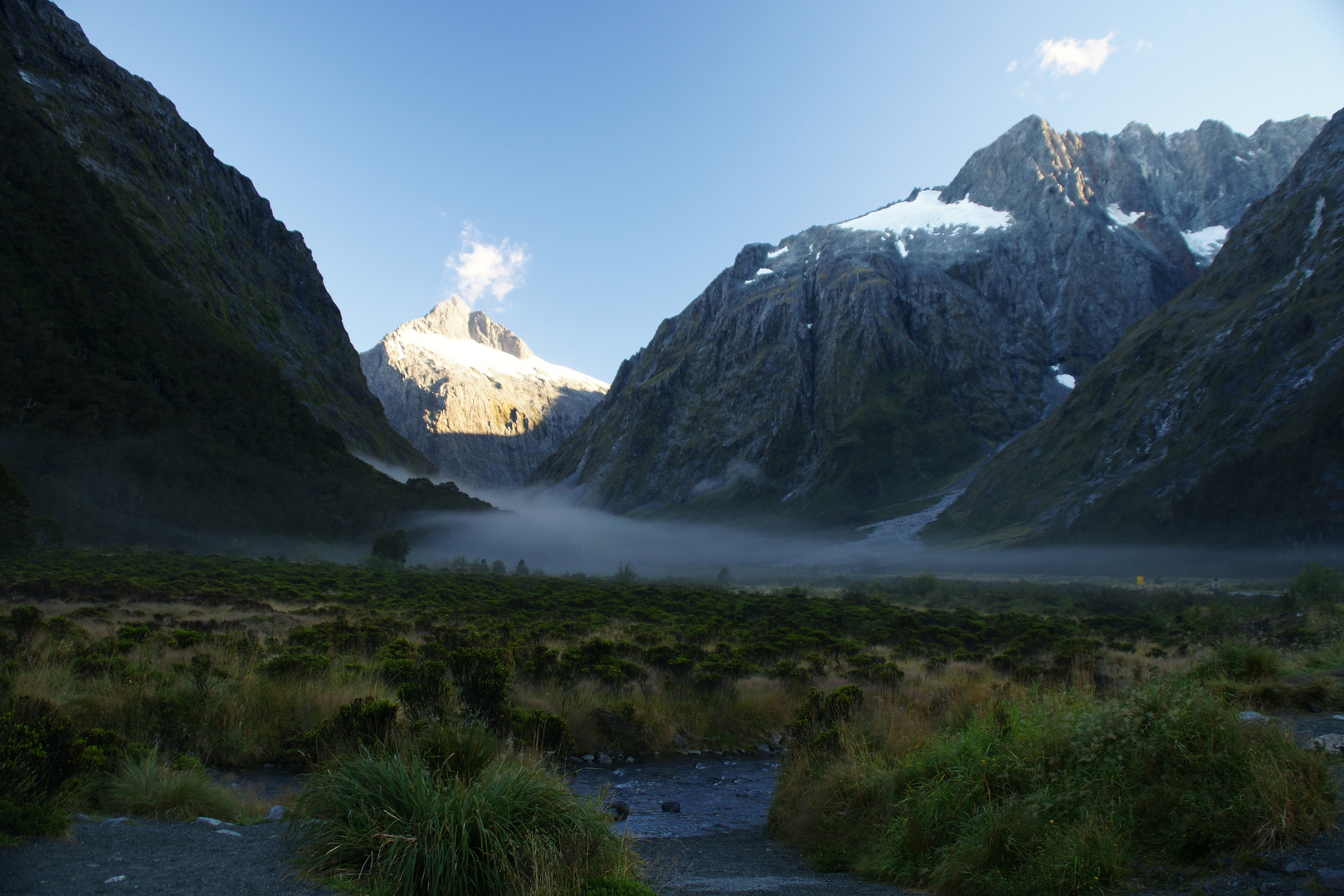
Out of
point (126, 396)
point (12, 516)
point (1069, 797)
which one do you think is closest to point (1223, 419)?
point (1069, 797)

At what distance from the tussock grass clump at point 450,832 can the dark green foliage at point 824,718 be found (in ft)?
15.0

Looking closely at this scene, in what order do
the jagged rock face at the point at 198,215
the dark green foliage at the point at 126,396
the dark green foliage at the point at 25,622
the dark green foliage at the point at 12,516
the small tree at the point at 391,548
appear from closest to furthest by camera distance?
the dark green foliage at the point at 25,622 → the dark green foliage at the point at 12,516 → the dark green foliage at the point at 126,396 → the small tree at the point at 391,548 → the jagged rock face at the point at 198,215

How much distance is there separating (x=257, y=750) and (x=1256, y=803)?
11787 millimetres

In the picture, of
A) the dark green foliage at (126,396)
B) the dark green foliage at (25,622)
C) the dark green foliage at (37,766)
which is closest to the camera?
the dark green foliage at (37,766)

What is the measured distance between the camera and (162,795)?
641 cm

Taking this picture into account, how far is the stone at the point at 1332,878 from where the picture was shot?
171 inches

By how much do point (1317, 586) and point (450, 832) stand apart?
44.3 metres

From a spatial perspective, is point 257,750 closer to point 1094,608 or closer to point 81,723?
point 81,723

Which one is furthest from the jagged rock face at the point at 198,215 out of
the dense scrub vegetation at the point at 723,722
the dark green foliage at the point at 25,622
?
the dark green foliage at the point at 25,622

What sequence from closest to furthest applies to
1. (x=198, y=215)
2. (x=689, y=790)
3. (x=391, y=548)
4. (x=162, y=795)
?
(x=162, y=795)
(x=689, y=790)
(x=391, y=548)
(x=198, y=215)

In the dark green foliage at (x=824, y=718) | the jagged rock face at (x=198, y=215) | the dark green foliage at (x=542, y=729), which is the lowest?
the dark green foliage at (x=542, y=729)

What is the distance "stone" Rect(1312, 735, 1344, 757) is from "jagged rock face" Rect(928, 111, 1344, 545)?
10011 centimetres

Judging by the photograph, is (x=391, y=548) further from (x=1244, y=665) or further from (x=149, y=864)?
(x=1244, y=665)

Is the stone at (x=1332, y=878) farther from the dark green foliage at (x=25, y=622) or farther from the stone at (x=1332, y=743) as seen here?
the dark green foliage at (x=25, y=622)
